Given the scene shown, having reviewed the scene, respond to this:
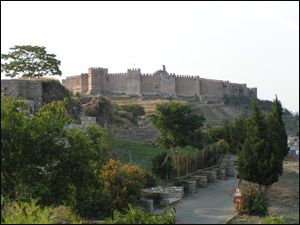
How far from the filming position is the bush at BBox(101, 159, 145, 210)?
14.7 metres

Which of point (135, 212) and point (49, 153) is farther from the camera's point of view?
point (49, 153)

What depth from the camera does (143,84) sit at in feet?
312

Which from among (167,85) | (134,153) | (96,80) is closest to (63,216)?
(134,153)

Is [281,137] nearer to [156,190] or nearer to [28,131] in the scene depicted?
[156,190]

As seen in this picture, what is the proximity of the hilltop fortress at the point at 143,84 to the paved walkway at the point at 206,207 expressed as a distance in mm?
71105

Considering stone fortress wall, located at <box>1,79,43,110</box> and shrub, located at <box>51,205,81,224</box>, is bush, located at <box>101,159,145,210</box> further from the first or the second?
stone fortress wall, located at <box>1,79,43,110</box>

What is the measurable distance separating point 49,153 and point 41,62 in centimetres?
2493

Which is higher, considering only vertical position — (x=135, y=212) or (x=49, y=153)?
(x=49, y=153)

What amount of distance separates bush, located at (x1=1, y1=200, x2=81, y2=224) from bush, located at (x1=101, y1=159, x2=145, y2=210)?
15.8ft

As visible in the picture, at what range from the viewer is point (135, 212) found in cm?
688

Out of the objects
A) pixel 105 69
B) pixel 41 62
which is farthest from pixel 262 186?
pixel 105 69

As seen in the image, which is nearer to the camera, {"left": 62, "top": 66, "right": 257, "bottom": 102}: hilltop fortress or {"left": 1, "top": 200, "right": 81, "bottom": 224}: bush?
{"left": 1, "top": 200, "right": 81, "bottom": 224}: bush

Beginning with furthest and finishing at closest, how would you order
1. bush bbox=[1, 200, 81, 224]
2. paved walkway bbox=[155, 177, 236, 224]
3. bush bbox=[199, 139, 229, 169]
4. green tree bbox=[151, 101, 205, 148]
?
1. bush bbox=[199, 139, 229, 169]
2. green tree bbox=[151, 101, 205, 148]
3. paved walkway bbox=[155, 177, 236, 224]
4. bush bbox=[1, 200, 81, 224]

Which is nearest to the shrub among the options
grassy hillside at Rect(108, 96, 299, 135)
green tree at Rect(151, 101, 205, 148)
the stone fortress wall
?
green tree at Rect(151, 101, 205, 148)
